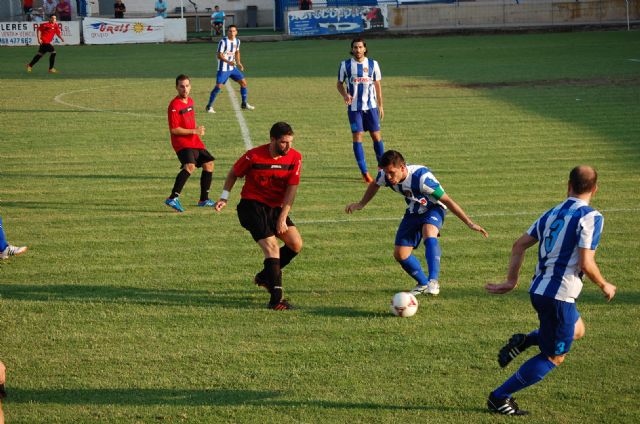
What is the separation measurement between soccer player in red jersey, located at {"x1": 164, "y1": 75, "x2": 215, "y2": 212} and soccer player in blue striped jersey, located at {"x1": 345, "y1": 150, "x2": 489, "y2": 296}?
4.76 m

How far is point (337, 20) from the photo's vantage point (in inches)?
1898

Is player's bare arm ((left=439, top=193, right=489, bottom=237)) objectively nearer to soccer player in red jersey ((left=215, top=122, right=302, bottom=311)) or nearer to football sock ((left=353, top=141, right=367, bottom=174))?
soccer player in red jersey ((left=215, top=122, right=302, bottom=311))

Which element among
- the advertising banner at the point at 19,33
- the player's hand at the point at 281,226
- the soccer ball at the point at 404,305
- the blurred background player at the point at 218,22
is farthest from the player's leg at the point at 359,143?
the blurred background player at the point at 218,22

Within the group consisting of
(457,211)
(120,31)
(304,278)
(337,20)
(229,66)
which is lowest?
(304,278)

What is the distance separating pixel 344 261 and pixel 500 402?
14.4 ft

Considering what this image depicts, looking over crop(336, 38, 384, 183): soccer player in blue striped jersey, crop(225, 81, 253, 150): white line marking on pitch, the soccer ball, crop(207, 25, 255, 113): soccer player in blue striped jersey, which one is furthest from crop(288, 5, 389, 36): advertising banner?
the soccer ball

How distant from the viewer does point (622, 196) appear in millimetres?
14008

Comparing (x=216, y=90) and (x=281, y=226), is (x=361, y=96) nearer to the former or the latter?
(x=281, y=226)

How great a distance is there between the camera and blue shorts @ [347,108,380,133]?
627 inches

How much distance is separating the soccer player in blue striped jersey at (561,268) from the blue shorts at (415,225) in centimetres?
289

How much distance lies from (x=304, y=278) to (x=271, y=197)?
1254mm

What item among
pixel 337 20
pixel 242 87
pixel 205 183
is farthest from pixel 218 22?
pixel 205 183

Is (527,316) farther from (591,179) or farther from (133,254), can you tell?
(133,254)

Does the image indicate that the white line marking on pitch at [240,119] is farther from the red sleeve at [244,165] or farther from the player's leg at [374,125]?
the red sleeve at [244,165]
